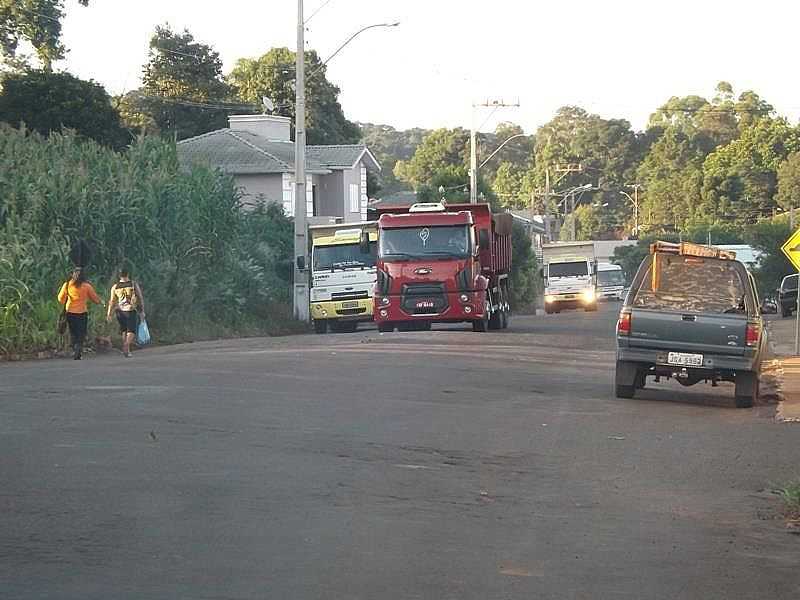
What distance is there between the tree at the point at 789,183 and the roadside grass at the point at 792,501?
8991cm

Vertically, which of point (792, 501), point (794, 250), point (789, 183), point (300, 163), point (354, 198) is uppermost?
point (789, 183)

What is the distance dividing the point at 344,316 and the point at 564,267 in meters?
25.8

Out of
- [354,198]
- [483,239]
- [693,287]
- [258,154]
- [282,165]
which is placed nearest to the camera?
[693,287]

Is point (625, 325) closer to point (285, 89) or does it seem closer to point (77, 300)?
point (77, 300)

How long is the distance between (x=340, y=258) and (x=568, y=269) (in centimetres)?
2570

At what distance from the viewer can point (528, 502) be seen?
430 inches

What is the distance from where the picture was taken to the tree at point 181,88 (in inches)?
2923

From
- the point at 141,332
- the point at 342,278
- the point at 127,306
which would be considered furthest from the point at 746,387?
the point at 342,278

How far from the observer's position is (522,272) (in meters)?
65.6

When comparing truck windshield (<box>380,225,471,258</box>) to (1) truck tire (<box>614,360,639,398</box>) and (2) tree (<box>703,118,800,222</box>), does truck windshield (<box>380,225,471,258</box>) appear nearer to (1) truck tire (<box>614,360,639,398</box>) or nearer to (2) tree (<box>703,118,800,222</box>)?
(1) truck tire (<box>614,360,639,398</box>)

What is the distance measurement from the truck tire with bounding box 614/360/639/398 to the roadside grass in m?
7.19

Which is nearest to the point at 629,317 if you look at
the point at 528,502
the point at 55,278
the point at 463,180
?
the point at 528,502

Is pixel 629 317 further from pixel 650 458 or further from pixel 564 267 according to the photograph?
pixel 564 267

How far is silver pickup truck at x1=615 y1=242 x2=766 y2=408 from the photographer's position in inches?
708
